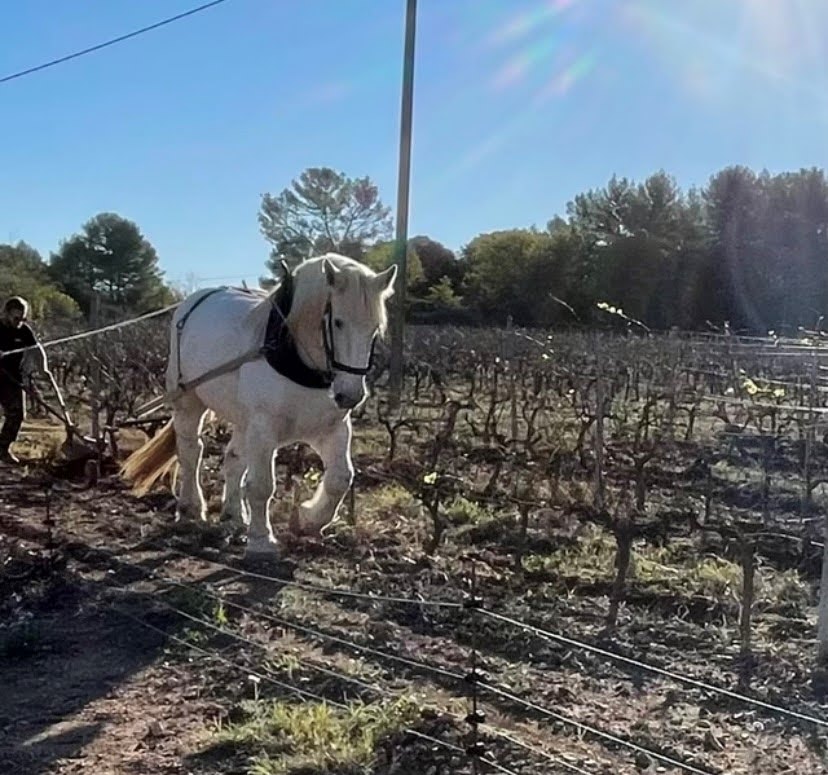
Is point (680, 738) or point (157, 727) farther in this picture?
point (157, 727)

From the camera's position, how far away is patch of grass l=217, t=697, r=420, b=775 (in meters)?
2.95

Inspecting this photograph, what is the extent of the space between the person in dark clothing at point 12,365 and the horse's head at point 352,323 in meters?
5.00

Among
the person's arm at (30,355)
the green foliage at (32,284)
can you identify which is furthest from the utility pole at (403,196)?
the green foliage at (32,284)

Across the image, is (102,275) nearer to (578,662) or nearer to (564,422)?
(564,422)

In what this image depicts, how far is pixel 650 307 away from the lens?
125 feet

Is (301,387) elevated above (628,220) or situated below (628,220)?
below

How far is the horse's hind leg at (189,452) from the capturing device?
6570 millimetres

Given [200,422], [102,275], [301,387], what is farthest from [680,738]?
[102,275]

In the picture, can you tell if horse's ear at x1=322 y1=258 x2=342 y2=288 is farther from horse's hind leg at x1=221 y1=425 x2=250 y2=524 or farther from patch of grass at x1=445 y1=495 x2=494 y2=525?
patch of grass at x1=445 y1=495 x2=494 y2=525

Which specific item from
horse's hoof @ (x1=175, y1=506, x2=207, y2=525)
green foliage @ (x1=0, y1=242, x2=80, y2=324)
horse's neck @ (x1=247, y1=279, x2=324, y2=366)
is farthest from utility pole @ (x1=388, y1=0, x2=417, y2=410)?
green foliage @ (x1=0, y1=242, x2=80, y2=324)

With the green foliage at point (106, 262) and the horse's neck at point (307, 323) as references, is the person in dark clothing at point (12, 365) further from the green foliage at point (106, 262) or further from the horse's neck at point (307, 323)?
the green foliage at point (106, 262)

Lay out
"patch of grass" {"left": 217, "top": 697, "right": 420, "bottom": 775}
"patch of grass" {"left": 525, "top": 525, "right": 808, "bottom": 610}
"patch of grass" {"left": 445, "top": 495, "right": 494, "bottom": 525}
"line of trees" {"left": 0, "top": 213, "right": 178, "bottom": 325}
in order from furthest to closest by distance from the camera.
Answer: "line of trees" {"left": 0, "top": 213, "right": 178, "bottom": 325} → "patch of grass" {"left": 445, "top": 495, "right": 494, "bottom": 525} → "patch of grass" {"left": 525, "top": 525, "right": 808, "bottom": 610} → "patch of grass" {"left": 217, "top": 697, "right": 420, "bottom": 775}

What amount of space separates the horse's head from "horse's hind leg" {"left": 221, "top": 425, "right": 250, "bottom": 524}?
1.51 m

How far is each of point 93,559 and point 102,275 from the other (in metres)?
45.2
